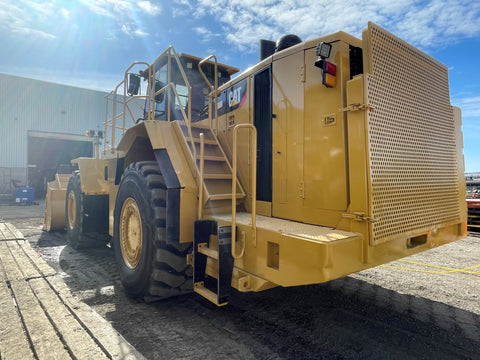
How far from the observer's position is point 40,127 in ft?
75.9

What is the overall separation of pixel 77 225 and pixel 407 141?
6294mm

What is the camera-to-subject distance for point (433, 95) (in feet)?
10.7

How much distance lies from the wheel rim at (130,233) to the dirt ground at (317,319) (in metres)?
0.50

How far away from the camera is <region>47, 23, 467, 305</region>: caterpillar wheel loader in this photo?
2.44 metres

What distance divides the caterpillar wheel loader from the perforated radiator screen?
17 millimetres

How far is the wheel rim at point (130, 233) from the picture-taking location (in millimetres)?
3711

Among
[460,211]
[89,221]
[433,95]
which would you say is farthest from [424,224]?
[89,221]

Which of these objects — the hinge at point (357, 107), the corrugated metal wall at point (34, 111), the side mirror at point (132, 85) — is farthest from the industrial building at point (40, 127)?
the hinge at point (357, 107)

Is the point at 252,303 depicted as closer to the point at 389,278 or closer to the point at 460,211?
the point at 389,278

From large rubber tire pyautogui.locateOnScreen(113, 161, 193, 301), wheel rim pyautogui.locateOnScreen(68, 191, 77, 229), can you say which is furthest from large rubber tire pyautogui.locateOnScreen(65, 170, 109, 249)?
large rubber tire pyautogui.locateOnScreen(113, 161, 193, 301)

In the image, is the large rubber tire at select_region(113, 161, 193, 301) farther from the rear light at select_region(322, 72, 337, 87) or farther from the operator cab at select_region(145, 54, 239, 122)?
the rear light at select_region(322, 72, 337, 87)

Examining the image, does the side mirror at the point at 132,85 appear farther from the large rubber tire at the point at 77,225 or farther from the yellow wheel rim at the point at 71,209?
the yellow wheel rim at the point at 71,209

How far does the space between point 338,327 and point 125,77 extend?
497 centimetres

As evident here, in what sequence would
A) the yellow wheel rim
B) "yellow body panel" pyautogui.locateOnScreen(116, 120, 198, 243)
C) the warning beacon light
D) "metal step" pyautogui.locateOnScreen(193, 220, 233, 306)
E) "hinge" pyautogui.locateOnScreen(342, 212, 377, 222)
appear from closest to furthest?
1. "hinge" pyautogui.locateOnScreen(342, 212, 377, 222)
2. the warning beacon light
3. "metal step" pyautogui.locateOnScreen(193, 220, 233, 306)
4. "yellow body panel" pyautogui.locateOnScreen(116, 120, 198, 243)
5. the yellow wheel rim
